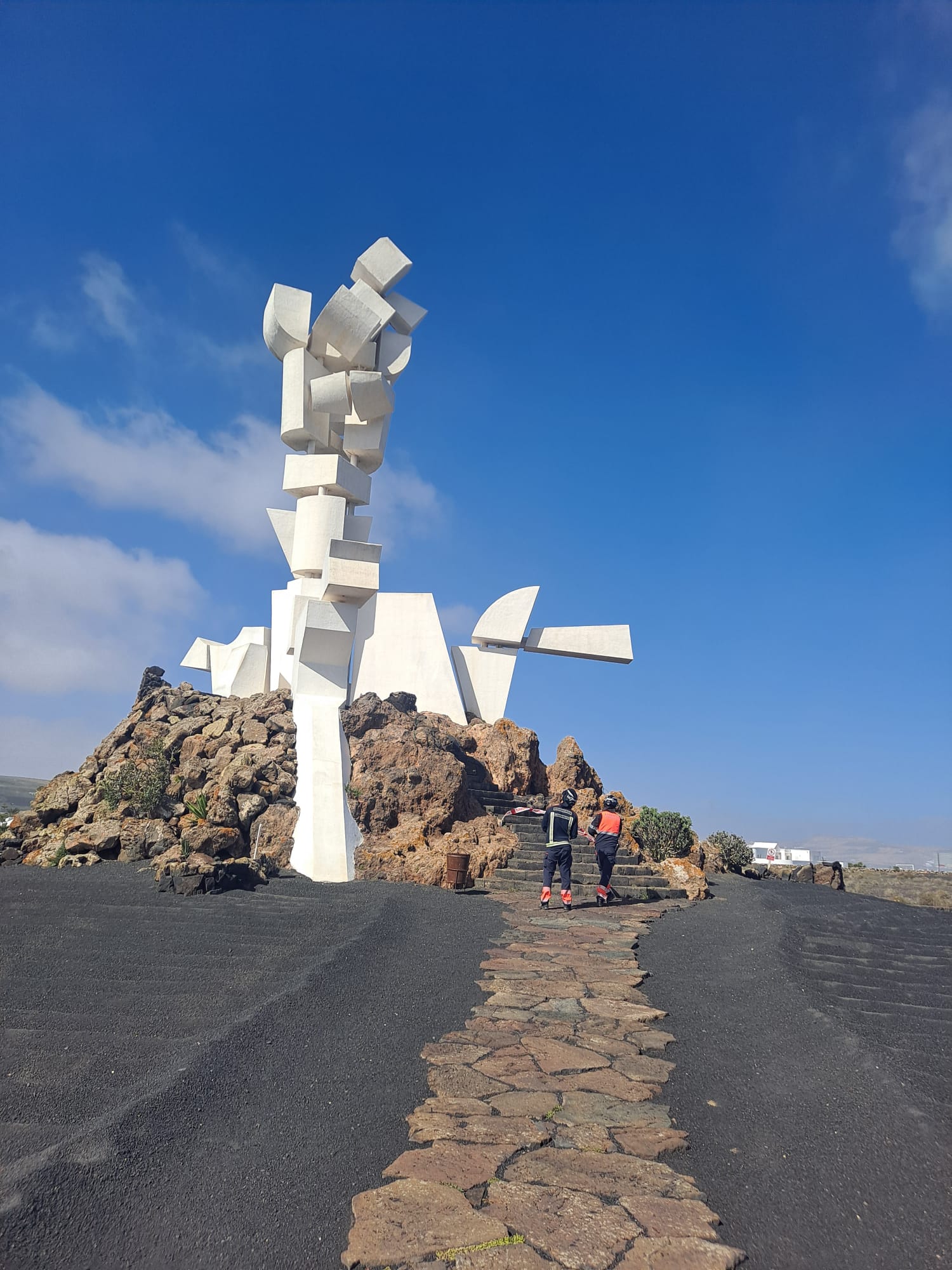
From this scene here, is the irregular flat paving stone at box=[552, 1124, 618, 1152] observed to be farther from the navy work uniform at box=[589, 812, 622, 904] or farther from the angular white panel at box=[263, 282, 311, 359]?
the angular white panel at box=[263, 282, 311, 359]

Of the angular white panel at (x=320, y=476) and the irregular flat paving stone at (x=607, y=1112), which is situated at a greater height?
the angular white panel at (x=320, y=476)

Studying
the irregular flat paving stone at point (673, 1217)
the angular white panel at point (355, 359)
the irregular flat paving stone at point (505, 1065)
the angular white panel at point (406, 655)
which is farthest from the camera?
the angular white panel at point (406, 655)

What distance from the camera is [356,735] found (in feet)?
45.3

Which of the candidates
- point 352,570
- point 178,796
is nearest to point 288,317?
point 352,570

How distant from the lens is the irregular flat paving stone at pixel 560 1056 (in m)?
4.38

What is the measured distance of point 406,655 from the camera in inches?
661

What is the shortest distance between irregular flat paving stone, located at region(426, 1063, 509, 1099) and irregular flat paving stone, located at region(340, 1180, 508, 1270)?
3.02 ft

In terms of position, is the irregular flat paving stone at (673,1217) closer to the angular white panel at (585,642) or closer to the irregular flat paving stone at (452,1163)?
the irregular flat paving stone at (452,1163)

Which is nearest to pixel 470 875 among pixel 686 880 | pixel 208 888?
pixel 686 880

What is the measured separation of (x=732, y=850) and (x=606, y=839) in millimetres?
7252

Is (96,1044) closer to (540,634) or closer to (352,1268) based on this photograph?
(352,1268)

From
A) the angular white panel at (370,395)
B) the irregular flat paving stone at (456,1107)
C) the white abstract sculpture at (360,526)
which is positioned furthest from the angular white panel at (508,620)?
the irregular flat paving stone at (456,1107)

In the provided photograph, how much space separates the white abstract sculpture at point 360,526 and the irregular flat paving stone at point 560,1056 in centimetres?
919

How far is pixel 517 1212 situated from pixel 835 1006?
128 inches
